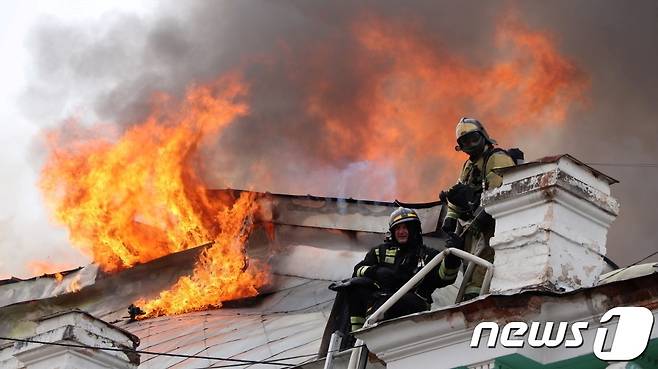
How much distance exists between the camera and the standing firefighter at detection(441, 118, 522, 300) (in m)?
11.9

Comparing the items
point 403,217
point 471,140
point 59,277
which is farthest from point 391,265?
point 59,277

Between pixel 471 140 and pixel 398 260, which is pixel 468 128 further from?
pixel 398 260

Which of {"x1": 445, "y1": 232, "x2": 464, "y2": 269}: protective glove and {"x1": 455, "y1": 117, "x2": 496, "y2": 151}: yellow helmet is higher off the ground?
{"x1": 455, "y1": 117, "x2": 496, "y2": 151}: yellow helmet

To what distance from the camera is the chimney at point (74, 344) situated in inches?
524

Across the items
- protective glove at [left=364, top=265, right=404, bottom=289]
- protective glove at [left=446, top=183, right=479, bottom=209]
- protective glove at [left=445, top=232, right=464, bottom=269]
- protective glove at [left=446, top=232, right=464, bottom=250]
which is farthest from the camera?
protective glove at [left=364, top=265, right=404, bottom=289]

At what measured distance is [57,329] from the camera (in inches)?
529

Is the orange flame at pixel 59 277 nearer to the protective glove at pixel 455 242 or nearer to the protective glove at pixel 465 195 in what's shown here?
the protective glove at pixel 465 195

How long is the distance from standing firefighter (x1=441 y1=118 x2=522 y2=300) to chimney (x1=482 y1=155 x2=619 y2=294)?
1.23 meters

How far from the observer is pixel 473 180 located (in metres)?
12.6

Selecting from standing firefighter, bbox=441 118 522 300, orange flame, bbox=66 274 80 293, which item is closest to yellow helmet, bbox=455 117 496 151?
standing firefighter, bbox=441 118 522 300

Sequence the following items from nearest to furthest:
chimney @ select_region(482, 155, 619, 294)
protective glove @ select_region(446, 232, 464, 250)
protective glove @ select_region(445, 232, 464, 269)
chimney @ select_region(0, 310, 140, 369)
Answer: chimney @ select_region(482, 155, 619, 294), protective glove @ select_region(445, 232, 464, 269), protective glove @ select_region(446, 232, 464, 250), chimney @ select_region(0, 310, 140, 369)

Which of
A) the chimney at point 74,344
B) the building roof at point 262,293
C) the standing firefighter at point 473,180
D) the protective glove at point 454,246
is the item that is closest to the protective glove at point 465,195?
the standing firefighter at point 473,180

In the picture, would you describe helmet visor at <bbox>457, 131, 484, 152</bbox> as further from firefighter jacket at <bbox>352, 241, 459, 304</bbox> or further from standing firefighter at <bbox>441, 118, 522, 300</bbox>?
firefighter jacket at <bbox>352, 241, 459, 304</bbox>

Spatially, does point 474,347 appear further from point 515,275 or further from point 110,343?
point 110,343
